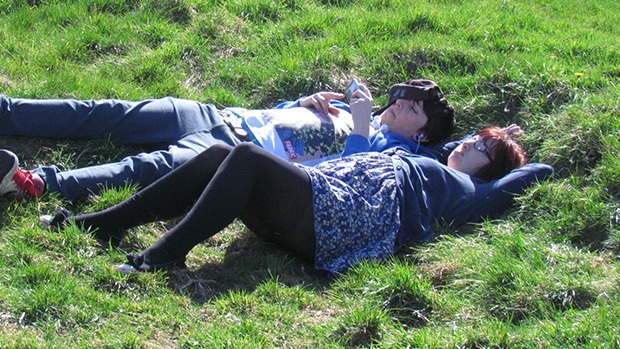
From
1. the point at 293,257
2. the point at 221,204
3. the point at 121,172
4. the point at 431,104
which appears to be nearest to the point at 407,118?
the point at 431,104

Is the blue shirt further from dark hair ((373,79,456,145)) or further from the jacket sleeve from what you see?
dark hair ((373,79,456,145))

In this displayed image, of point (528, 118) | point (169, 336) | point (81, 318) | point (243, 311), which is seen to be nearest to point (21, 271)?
point (81, 318)

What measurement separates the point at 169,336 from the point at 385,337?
1.02 m

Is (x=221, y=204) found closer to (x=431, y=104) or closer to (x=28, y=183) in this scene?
(x=28, y=183)

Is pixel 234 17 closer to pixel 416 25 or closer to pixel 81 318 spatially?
pixel 416 25

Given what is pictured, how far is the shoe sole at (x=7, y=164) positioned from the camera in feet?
14.3

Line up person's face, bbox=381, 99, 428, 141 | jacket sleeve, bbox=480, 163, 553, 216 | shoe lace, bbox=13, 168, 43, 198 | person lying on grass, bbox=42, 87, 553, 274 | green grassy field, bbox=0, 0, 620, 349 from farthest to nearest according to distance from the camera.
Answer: person's face, bbox=381, 99, 428, 141, jacket sleeve, bbox=480, 163, 553, 216, shoe lace, bbox=13, 168, 43, 198, person lying on grass, bbox=42, 87, 553, 274, green grassy field, bbox=0, 0, 620, 349

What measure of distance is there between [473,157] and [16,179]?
2851 mm

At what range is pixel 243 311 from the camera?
3.87m

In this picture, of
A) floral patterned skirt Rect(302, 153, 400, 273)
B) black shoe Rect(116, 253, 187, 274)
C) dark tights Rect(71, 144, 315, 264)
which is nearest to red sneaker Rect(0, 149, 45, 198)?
dark tights Rect(71, 144, 315, 264)

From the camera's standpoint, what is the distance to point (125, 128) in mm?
5250

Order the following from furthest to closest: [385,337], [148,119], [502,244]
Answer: [148,119] < [502,244] < [385,337]

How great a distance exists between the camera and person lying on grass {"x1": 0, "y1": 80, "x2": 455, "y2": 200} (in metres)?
4.81

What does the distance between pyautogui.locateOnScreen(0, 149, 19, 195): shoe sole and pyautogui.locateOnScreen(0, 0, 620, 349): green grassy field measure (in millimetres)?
212
